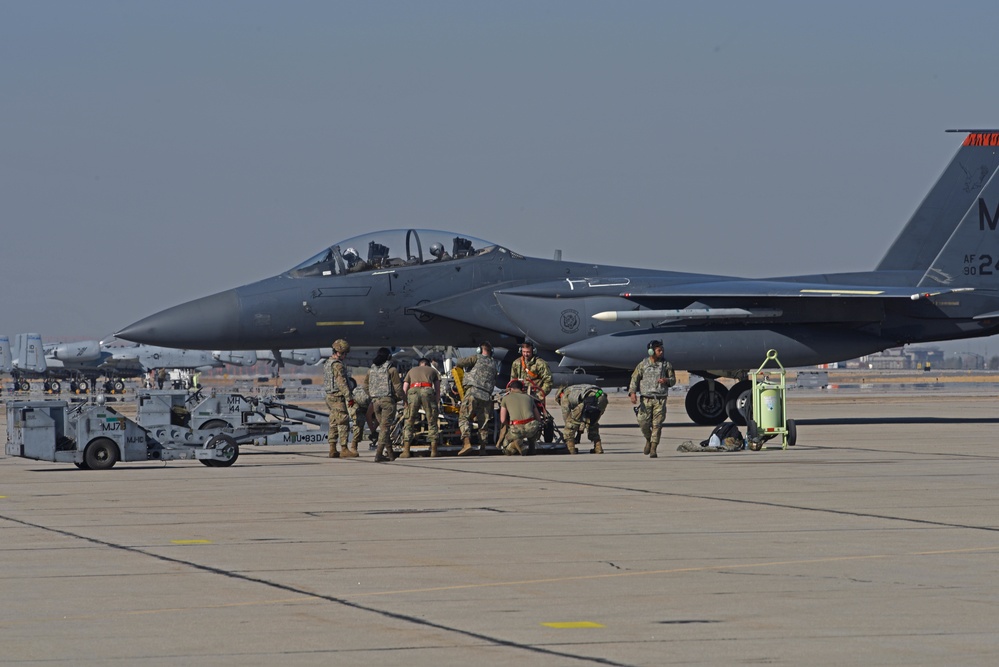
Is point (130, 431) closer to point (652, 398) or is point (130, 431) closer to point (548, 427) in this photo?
point (548, 427)

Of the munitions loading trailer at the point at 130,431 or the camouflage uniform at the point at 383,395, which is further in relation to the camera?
the camouflage uniform at the point at 383,395

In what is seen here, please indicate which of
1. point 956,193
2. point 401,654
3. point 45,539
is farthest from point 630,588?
point 956,193

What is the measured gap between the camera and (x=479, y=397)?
1764 cm

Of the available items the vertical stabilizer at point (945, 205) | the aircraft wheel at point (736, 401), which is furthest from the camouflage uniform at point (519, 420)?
the vertical stabilizer at point (945, 205)

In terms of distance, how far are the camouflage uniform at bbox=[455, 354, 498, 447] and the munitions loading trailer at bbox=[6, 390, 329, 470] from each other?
279 centimetres

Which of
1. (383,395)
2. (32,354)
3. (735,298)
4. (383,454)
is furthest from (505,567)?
(32,354)

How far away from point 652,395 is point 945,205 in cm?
1171

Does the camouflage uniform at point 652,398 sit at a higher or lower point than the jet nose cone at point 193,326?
lower

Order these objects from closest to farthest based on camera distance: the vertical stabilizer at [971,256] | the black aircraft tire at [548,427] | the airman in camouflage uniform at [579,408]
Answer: the airman in camouflage uniform at [579,408] → the black aircraft tire at [548,427] → the vertical stabilizer at [971,256]

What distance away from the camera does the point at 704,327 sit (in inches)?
895

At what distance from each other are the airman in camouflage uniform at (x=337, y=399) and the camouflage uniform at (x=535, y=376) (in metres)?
2.32

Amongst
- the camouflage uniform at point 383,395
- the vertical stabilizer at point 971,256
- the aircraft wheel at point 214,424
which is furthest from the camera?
the vertical stabilizer at point 971,256

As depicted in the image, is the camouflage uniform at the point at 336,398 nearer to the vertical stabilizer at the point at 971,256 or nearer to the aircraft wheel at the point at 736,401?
the aircraft wheel at the point at 736,401

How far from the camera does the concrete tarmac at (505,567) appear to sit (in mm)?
5742
